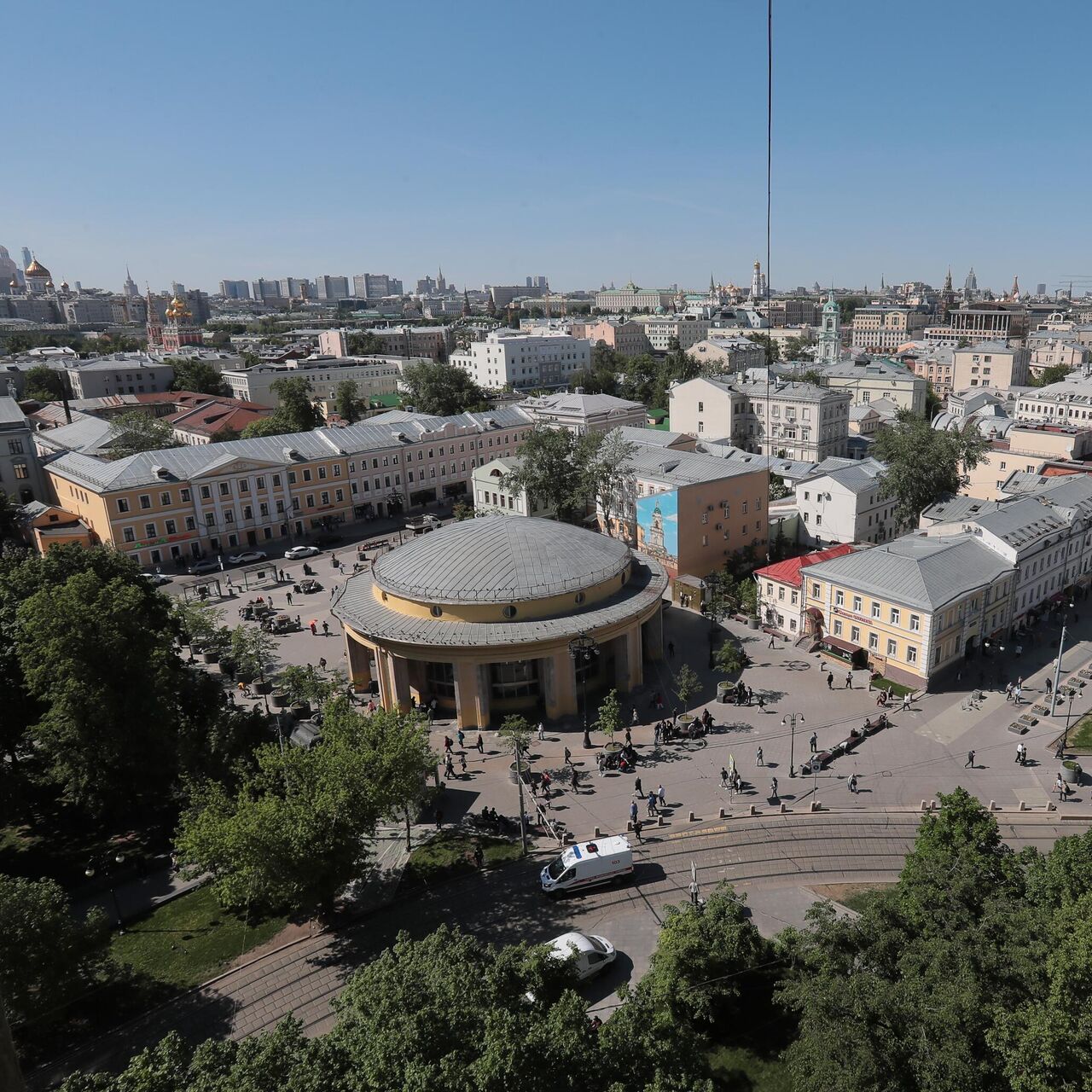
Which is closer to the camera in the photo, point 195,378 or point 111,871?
point 111,871

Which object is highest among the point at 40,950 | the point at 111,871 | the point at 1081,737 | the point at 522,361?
the point at 522,361

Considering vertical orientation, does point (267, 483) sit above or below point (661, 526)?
above

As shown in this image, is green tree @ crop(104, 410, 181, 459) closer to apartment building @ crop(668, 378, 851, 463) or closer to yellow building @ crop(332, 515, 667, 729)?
yellow building @ crop(332, 515, 667, 729)

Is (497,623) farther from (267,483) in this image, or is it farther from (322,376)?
(322,376)

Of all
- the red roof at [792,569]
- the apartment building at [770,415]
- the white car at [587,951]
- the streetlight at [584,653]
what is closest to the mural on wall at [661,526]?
the red roof at [792,569]

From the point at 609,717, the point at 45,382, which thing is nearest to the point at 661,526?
the point at 609,717

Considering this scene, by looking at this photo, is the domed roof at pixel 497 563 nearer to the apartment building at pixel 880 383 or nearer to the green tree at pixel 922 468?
the green tree at pixel 922 468

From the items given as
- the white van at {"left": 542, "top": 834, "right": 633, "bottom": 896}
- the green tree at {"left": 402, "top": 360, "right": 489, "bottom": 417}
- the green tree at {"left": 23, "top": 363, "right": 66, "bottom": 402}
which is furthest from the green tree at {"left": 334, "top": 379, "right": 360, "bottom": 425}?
the white van at {"left": 542, "top": 834, "right": 633, "bottom": 896}
